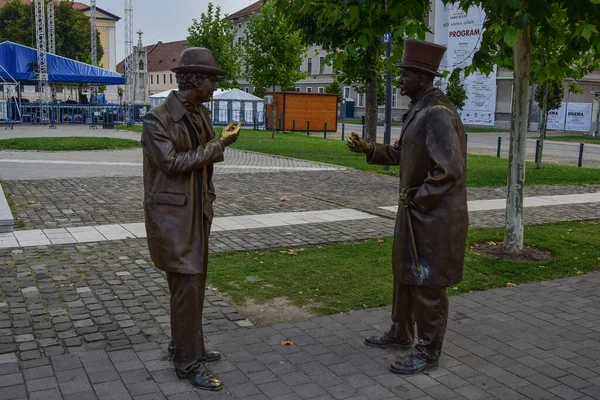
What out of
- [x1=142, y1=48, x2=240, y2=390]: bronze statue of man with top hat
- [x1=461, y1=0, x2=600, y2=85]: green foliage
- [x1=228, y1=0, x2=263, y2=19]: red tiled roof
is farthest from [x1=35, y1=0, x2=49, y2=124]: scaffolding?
[x1=228, y1=0, x2=263, y2=19]: red tiled roof

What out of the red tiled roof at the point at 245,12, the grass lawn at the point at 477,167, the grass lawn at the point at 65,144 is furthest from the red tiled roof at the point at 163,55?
the grass lawn at the point at 477,167

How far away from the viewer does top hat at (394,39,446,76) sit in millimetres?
4566

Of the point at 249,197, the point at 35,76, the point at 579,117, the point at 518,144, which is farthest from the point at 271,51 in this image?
the point at 518,144

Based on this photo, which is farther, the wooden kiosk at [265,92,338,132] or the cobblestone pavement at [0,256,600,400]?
the wooden kiosk at [265,92,338,132]

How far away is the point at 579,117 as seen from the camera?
43.7 m

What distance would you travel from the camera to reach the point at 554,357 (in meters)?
5.04

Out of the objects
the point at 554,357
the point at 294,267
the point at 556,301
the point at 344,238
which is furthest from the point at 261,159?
the point at 554,357

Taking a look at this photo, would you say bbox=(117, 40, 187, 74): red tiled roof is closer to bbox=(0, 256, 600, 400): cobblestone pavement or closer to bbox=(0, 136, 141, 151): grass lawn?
bbox=(0, 136, 141, 151): grass lawn

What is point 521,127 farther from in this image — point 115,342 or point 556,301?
point 115,342

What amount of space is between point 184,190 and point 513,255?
5.32 metres

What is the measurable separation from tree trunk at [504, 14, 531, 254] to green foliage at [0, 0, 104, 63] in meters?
63.3

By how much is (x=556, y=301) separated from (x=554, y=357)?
1583 millimetres

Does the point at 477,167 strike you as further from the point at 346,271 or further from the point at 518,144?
the point at 346,271

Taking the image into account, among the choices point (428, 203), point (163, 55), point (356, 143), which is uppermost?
point (163, 55)
